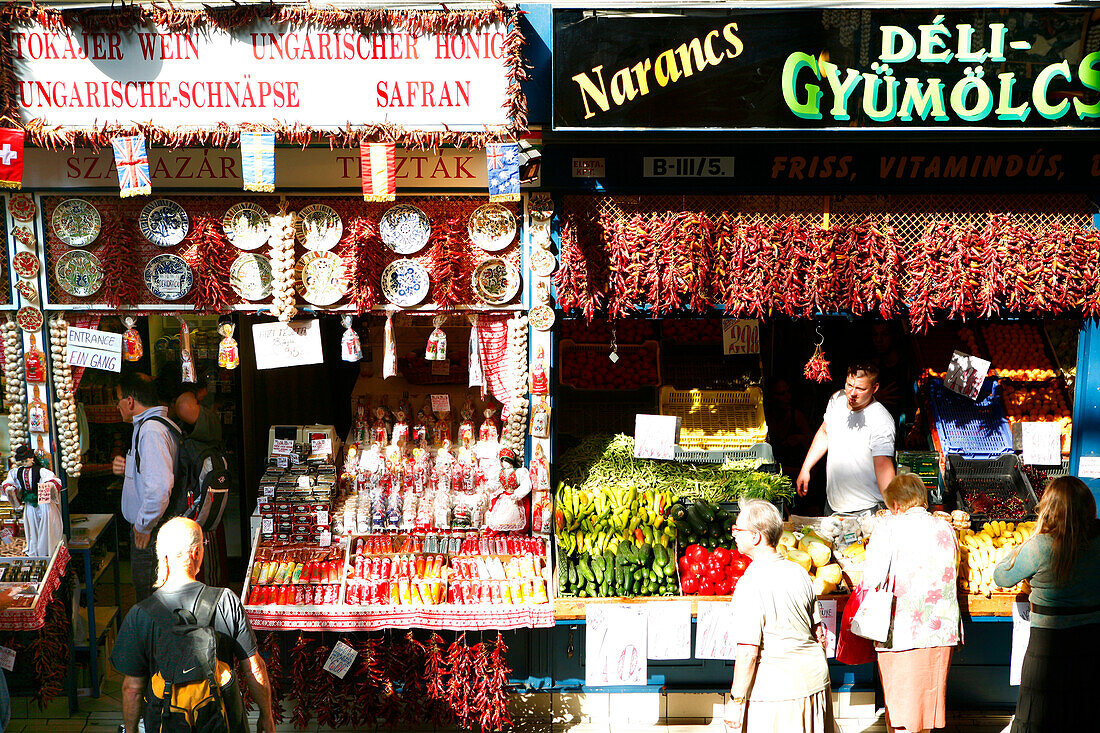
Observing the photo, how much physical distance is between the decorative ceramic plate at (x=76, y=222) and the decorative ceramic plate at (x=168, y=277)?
391 mm

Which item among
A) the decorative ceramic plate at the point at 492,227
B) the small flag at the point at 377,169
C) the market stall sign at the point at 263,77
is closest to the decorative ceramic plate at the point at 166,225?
the market stall sign at the point at 263,77

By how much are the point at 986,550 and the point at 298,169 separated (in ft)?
16.2

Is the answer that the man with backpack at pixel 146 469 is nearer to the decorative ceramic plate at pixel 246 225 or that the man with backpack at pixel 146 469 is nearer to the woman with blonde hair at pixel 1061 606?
the decorative ceramic plate at pixel 246 225

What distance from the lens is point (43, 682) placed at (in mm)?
5699

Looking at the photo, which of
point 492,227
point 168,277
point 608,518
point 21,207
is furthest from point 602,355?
point 21,207

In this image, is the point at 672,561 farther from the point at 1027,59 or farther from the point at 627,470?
the point at 1027,59

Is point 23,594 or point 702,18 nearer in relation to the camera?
point 702,18

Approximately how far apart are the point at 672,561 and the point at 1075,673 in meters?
2.22

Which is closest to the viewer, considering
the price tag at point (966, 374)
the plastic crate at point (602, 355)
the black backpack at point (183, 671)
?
the black backpack at point (183, 671)

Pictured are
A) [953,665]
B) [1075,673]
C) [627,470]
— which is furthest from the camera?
[627,470]

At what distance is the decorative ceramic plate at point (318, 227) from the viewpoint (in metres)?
5.64

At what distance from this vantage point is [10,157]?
16.3ft

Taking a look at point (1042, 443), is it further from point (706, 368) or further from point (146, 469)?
point (146, 469)

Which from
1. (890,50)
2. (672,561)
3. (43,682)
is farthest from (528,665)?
(890,50)
